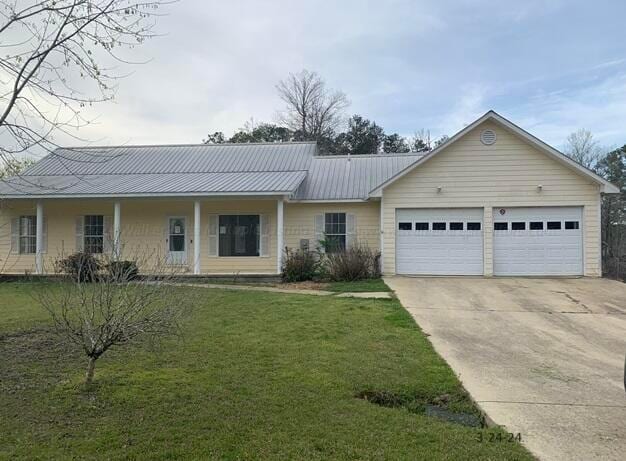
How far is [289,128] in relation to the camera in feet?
151

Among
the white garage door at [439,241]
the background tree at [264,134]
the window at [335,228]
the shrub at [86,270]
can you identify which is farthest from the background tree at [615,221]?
the background tree at [264,134]

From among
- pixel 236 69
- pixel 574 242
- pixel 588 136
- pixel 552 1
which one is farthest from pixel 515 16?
pixel 588 136

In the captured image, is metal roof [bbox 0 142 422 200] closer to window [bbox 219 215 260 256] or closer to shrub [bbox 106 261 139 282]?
window [bbox 219 215 260 256]

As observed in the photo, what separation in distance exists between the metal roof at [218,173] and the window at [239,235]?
1.33 metres

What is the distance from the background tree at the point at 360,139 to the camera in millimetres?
40500

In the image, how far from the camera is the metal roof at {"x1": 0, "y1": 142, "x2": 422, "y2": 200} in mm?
17094

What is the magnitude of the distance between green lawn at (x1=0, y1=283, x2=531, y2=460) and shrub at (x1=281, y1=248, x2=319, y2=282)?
7338mm

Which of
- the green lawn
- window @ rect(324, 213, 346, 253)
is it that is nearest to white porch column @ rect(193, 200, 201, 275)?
window @ rect(324, 213, 346, 253)

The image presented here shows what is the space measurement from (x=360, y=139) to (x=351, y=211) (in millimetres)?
24239

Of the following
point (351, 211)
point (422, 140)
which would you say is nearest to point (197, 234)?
point (351, 211)

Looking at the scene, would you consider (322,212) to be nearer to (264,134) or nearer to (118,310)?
(118,310)

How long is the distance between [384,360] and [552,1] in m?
10.7

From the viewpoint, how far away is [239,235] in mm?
18094

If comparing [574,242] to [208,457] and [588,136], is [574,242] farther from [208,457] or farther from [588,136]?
[588,136]
